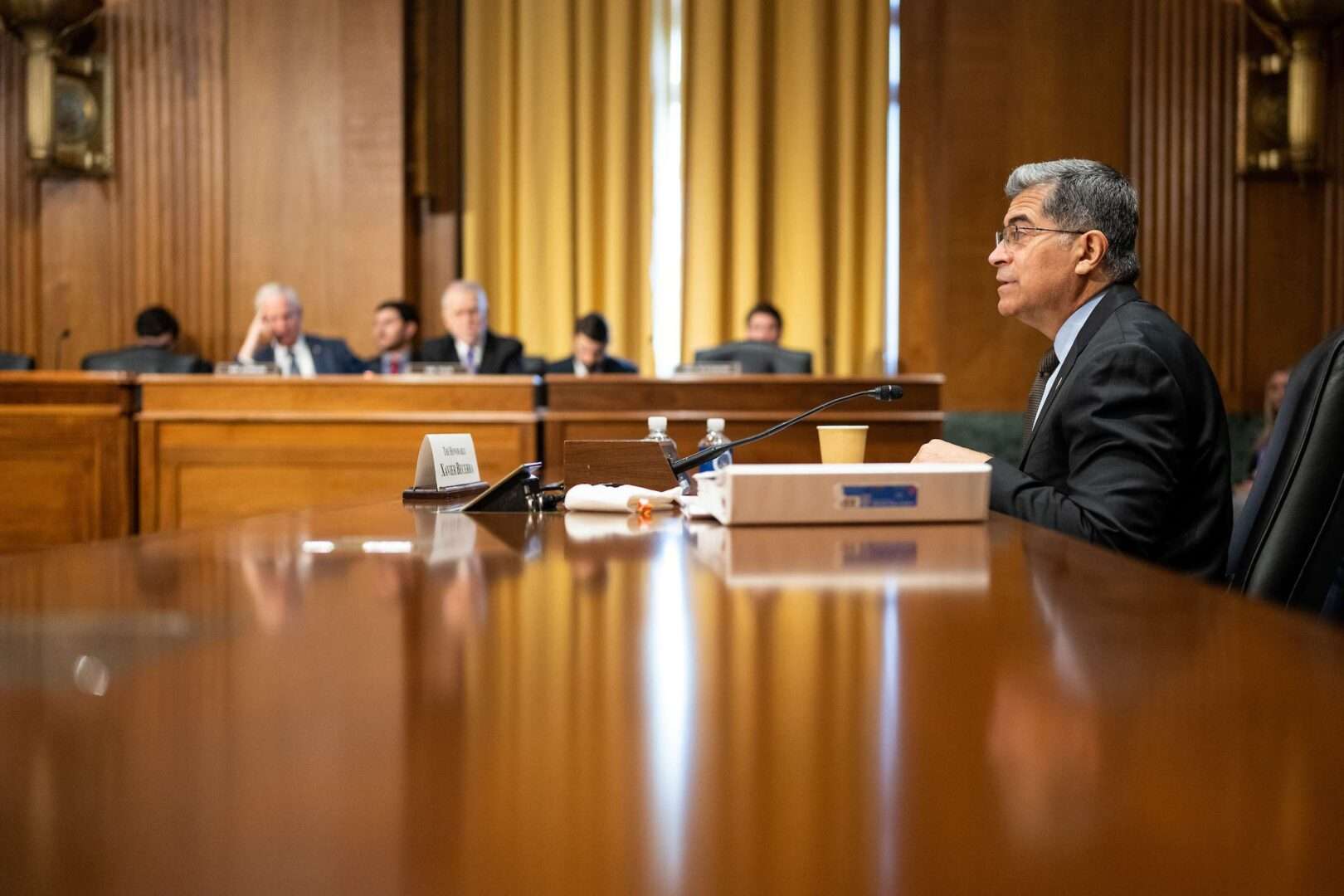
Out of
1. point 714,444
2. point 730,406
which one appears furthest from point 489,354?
point 714,444

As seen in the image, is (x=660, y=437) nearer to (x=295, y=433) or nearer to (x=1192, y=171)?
(x=295, y=433)

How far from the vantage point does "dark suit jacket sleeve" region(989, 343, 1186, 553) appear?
67.1 inches

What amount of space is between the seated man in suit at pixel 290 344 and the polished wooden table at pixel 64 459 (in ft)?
4.08

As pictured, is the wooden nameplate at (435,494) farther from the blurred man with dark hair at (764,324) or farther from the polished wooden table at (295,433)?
the blurred man with dark hair at (764,324)

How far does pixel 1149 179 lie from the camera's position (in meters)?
6.39

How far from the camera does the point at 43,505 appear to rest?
15.0 feet

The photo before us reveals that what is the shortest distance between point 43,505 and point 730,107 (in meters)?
4.32

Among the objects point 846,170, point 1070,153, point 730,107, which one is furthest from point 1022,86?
point 730,107

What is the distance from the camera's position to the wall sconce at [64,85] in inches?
254

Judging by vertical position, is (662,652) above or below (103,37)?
below

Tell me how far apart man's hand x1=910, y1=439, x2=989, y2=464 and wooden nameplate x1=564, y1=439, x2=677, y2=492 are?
0.41m

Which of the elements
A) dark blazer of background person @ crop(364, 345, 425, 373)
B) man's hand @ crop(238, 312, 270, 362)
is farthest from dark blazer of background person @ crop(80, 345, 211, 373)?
dark blazer of background person @ crop(364, 345, 425, 373)

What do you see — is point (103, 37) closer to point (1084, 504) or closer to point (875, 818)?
point (1084, 504)

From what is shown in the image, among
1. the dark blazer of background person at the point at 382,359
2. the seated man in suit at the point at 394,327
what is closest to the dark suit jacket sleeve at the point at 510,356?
the dark blazer of background person at the point at 382,359
